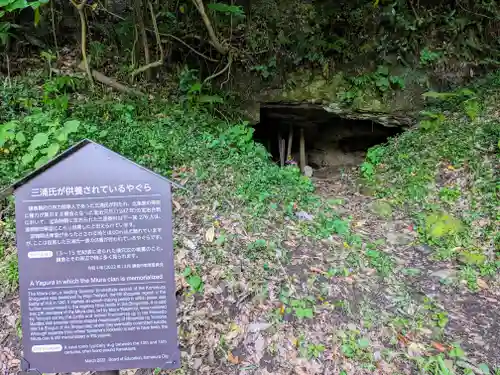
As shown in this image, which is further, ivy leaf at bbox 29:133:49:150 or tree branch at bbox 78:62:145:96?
tree branch at bbox 78:62:145:96

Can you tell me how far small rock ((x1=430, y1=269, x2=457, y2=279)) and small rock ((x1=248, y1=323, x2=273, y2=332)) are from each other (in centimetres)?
201

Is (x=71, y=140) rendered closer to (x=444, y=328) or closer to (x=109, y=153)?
(x=109, y=153)

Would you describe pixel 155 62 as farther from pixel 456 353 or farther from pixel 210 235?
pixel 456 353

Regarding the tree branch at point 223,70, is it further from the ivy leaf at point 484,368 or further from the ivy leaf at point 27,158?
the ivy leaf at point 484,368

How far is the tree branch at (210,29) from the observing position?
5.84 meters

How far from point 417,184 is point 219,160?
2831mm

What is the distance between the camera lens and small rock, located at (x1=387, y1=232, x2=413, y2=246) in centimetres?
472

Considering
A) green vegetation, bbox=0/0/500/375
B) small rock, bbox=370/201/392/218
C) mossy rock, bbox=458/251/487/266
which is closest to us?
green vegetation, bbox=0/0/500/375

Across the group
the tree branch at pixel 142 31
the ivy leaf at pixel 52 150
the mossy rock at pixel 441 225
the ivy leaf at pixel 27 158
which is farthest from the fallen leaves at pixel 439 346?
the tree branch at pixel 142 31

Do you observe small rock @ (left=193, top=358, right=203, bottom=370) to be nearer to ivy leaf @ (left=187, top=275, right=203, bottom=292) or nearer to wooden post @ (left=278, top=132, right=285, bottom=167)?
ivy leaf @ (left=187, top=275, right=203, bottom=292)

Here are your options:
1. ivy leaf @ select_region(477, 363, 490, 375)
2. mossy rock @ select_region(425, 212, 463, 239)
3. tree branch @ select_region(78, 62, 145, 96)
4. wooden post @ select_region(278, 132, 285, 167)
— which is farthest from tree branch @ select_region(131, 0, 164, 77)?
ivy leaf @ select_region(477, 363, 490, 375)

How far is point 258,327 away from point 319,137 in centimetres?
690

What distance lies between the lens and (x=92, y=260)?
2021 mm

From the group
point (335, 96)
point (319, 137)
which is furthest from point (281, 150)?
point (335, 96)
